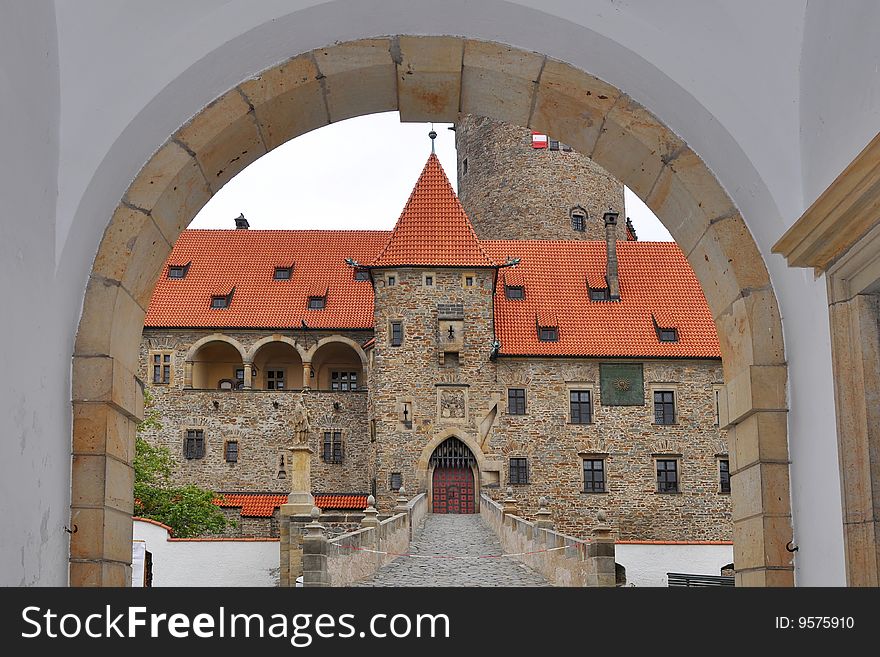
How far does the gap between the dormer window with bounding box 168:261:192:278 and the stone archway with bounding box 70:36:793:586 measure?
32.7 m

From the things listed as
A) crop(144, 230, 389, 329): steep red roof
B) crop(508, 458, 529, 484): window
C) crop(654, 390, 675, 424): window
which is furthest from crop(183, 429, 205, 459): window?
crop(654, 390, 675, 424): window

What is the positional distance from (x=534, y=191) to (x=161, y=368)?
1397 centimetres

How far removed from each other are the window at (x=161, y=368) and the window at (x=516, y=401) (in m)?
9.93

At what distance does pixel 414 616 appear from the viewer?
3.33 m

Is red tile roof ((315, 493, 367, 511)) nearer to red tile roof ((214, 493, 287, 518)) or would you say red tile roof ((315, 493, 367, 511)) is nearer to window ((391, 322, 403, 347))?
red tile roof ((214, 493, 287, 518))

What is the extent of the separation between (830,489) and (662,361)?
28.9m

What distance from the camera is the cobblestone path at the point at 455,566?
15859 millimetres

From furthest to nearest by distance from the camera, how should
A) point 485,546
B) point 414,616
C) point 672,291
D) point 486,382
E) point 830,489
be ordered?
point 672,291, point 486,382, point 485,546, point 830,489, point 414,616

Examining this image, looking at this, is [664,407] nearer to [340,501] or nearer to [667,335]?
[667,335]

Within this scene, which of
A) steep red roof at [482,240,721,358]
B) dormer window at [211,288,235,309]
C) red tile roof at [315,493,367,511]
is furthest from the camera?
dormer window at [211,288,235,309]

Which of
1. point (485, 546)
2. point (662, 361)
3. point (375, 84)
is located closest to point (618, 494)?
point (662, 361)

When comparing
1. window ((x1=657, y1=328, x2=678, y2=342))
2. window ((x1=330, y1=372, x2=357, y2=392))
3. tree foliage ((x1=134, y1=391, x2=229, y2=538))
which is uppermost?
window ((x1=657, y1=328, x2=678, y2=342))

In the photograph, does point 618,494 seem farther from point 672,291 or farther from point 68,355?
point 68,355

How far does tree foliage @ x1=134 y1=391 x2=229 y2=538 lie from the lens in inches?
1128
